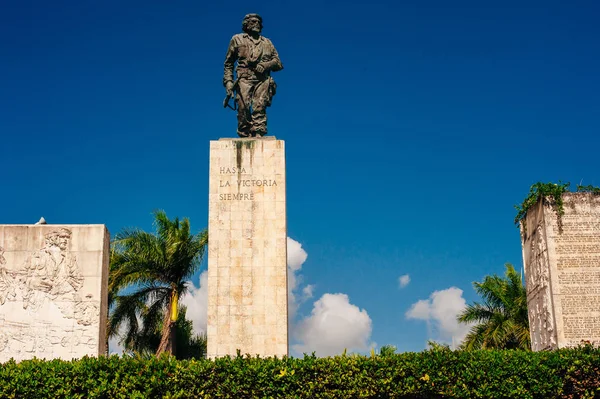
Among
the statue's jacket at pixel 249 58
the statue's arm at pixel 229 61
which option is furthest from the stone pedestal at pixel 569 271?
the statue's arm at pixel 229 61

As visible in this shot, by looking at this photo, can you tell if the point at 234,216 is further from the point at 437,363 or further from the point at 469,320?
the point at 469,320

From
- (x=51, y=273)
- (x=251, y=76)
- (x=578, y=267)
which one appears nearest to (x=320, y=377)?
(x=51, y=273)

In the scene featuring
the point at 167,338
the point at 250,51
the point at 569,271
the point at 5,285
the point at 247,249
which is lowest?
the point at 167,338

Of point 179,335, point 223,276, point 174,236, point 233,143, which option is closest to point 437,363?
point 223,276

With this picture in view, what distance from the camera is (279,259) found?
17828mm

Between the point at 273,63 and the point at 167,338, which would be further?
the point at 167,338

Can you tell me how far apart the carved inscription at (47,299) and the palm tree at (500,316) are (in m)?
15.1

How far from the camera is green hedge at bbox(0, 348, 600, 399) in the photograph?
1419 cm

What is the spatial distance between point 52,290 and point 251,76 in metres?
7.15

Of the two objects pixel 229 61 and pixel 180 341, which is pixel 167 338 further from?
pixel 229 61

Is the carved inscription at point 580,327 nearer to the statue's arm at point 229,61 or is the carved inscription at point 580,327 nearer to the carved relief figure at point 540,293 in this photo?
the carved relief figure at point 540,293

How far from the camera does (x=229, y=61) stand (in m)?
19.3

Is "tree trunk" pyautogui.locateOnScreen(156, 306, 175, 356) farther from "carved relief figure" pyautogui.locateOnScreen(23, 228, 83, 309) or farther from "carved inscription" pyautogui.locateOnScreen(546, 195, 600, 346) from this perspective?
"carved inscription" pyautogui.locateOnScreen(546, 195, 600, 346)

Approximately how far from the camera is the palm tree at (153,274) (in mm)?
24812
